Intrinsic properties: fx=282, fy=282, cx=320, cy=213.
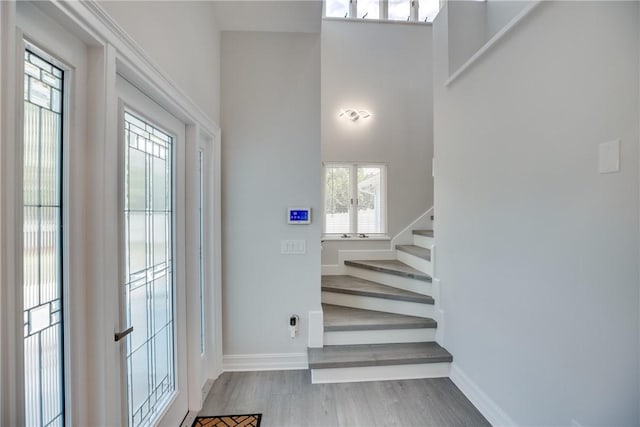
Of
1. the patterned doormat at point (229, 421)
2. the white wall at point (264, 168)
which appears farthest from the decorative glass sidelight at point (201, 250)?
the patterned doormat at point (229, 421)

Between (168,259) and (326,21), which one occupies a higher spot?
(326,21)

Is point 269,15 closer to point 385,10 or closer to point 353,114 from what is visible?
point 353,114

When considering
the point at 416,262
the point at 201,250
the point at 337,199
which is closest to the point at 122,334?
the point at 201,250

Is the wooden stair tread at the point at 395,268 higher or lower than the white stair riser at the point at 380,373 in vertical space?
higher

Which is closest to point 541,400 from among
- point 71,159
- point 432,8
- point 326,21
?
point 71,159

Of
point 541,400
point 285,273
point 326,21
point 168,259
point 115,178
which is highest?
point 326,21

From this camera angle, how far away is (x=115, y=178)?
1.05 meters

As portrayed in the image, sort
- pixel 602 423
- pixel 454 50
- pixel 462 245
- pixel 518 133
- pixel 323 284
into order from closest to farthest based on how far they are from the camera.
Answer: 1. pixel 602 423
2. pixel 518 133
3. pixel 462 245
4. pixel 454 50
5. pixel 323 284

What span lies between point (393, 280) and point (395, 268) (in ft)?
0.50

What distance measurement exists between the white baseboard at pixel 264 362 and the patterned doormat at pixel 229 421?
0.52 metres

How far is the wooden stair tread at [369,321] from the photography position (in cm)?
243

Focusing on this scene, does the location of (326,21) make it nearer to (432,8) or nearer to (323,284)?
(432,8)

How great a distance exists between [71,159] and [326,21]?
12.5ft

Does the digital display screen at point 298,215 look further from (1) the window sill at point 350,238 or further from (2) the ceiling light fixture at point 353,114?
(2) the ceiling light fixture at point 353,114
